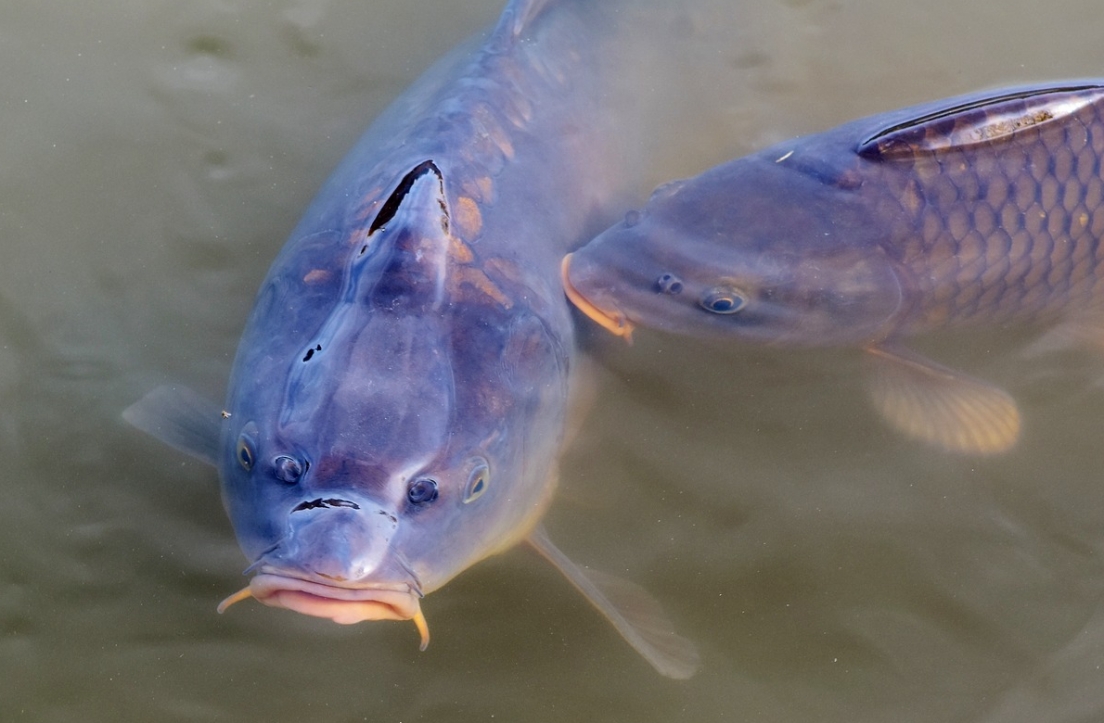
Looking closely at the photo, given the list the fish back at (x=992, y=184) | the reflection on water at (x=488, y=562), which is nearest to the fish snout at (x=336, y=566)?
the reflection on water at (x=488, y=562)

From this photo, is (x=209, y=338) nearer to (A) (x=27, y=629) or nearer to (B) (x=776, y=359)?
(A) (x=27, y=629)

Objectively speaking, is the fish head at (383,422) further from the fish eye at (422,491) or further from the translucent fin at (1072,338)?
the translucent fin at (1072,338)

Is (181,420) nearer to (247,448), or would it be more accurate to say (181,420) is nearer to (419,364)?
(247,448)

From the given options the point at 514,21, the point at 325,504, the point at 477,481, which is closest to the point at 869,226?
the point at 514,21

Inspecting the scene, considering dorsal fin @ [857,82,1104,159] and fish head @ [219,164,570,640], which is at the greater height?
dorsal fin @ [857,82,1104,159]

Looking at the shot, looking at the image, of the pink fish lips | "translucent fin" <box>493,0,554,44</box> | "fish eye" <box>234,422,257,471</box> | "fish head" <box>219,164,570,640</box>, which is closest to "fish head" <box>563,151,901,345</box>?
"fish head" <box>219,164,570,640</box>

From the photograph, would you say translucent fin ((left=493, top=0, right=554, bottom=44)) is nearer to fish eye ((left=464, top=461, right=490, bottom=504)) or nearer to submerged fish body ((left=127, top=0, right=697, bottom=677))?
submerged fish body ((left=127, top=0, right=697, bottom=677))

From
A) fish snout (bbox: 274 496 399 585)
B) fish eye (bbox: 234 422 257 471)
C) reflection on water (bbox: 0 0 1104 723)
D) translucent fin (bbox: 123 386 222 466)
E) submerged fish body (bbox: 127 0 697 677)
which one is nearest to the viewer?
fish snout (bbox: 274 496 399 585)
